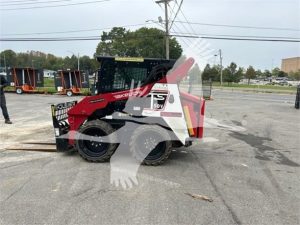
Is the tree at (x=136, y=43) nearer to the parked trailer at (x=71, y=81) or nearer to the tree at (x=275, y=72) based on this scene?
the parked trailer at (x=71, y=81)

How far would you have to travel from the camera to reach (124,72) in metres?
6.84

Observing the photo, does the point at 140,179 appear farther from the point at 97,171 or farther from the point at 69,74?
the point at 69,74

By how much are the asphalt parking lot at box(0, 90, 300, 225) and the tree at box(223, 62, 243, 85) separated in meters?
64.0

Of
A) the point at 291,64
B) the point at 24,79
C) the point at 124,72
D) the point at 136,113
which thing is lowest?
the point at 136,113

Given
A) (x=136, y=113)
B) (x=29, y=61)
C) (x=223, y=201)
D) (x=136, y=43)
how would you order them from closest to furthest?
(x=223, y=201) → (x=136, y=113) → (x=136, y=43) → (x=29, y=61)

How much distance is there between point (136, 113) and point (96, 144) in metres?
1.05

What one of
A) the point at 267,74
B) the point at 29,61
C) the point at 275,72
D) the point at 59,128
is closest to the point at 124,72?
the point at 59,128

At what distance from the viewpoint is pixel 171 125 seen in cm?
661

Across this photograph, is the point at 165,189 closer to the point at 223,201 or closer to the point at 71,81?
the point at 223,201

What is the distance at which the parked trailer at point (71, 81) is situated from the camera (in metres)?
25.5

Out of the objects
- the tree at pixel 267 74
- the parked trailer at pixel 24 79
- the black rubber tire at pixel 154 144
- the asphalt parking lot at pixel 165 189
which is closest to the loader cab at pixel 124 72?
the black rubber tire at pixel 154 144

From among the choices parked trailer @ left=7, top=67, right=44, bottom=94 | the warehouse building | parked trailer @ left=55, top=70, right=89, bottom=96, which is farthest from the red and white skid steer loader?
the warehouse building

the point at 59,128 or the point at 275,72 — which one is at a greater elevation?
the point at 59,128

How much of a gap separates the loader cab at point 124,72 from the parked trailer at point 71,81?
18.9 metres
